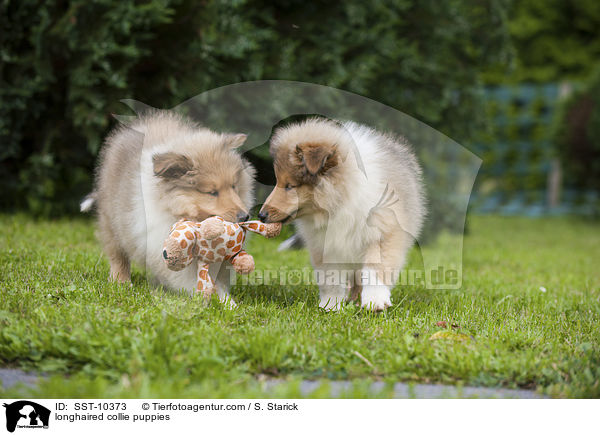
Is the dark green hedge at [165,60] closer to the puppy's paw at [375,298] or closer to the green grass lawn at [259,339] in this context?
the green grass lawn at [259,339]

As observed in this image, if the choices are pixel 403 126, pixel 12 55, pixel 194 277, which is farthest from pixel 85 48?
pixel 194 277

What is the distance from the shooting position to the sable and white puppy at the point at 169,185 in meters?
3.55

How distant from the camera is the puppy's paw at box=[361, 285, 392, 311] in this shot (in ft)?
12.1

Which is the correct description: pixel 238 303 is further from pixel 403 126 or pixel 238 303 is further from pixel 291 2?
pixel 291 2

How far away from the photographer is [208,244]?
3451mm

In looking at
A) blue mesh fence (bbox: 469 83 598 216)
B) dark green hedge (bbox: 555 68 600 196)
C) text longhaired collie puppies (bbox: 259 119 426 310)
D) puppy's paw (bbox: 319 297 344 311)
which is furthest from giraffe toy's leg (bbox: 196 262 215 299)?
blue mesh fence (bbox: 469 83 598 216)

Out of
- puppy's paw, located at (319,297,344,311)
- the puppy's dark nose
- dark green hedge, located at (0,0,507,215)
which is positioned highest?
dark green hedge, located at (0,0,507,215)

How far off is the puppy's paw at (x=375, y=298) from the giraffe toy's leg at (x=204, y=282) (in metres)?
0.90

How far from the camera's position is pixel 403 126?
215 inches

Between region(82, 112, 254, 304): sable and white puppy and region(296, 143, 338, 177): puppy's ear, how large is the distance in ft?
1.20
